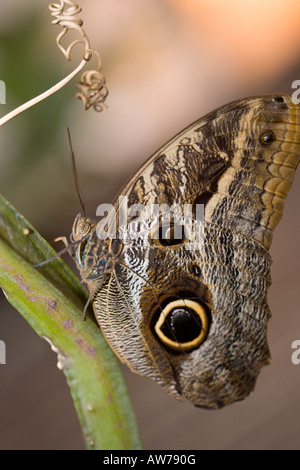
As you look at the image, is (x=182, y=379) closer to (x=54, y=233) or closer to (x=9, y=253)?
(x=9, y=253)

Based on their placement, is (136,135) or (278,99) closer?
(278,99)

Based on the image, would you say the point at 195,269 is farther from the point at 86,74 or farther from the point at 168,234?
the point at 86,74

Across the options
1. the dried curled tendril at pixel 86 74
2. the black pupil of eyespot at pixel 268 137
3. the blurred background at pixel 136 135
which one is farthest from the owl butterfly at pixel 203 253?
the blurred background at pixel 136 135

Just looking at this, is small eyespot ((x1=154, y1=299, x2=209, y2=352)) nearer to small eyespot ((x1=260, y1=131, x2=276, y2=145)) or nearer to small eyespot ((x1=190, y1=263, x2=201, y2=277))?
small eyespot ((x1=190, y1=263, x2=201, y2=277))

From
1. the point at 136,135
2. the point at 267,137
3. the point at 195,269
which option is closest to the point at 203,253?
the point at 195,269

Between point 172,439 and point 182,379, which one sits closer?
point 182,379

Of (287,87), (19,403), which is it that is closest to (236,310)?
(19,403)

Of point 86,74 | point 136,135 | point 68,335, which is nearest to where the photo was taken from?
point 68,335
